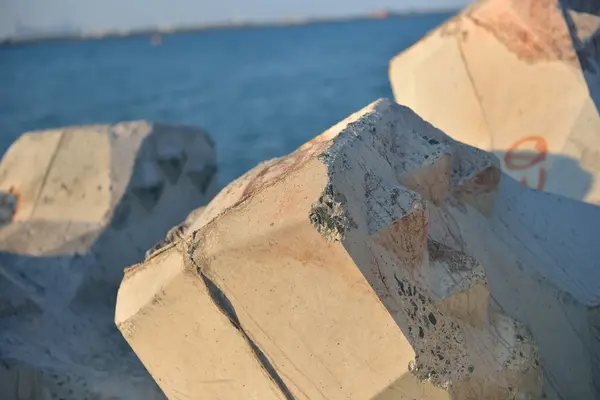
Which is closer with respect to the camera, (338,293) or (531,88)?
(338,293)

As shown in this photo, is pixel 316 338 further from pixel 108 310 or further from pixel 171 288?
pixel 108 310

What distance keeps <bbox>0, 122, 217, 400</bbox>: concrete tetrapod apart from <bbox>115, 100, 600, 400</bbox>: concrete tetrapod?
75cm

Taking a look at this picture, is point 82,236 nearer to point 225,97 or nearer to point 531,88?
point 531,88

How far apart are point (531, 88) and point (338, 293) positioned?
5.57ft

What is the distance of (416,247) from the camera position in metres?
1.26

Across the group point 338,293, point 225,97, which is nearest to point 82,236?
point 338,293

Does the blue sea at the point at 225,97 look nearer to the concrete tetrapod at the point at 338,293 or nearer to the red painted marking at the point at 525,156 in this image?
the red painted marking at the point at 525,156

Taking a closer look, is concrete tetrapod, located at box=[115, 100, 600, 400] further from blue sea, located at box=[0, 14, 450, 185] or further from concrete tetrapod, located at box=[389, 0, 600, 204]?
blue sea, located at box=[0, 14, 450, 185]

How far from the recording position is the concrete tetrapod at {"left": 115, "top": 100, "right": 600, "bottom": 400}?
1139mm

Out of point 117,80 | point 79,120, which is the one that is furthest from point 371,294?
point 117,80

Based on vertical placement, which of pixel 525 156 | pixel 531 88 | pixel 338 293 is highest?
pixel 338 293

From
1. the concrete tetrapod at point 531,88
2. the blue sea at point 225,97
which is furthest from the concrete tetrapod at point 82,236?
the blue sea at point 225,97

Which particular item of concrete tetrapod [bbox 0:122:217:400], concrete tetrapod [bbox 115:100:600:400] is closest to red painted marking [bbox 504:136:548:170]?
concrete tetrapod [bbox 115:100:600:400]

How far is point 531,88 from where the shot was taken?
253cm
